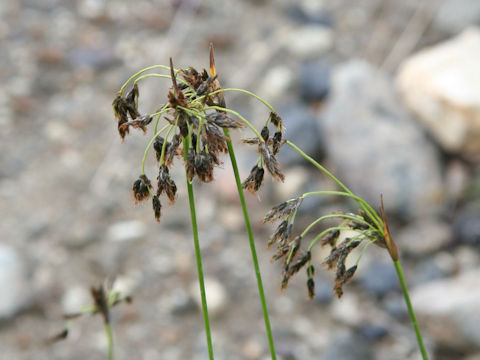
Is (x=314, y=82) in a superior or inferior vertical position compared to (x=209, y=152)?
superior

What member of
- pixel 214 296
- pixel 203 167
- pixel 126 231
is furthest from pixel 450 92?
pixel 203 167

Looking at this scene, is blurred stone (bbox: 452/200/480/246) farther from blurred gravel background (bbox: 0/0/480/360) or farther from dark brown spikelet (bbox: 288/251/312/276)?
dark brown spikelet (bbox: 288/251/312/276)

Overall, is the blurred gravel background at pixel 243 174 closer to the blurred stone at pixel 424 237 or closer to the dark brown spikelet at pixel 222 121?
the blurred stone at pixel 424 237

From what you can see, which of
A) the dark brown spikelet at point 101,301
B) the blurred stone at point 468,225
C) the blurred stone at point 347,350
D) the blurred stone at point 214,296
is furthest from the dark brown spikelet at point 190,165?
the blurred stone at point 468,225

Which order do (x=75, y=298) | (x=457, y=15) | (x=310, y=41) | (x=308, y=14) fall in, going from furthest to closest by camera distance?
(x=308, y=14) < (x=310, y=41) < (x=457, y=15) < (x=75, y=298)

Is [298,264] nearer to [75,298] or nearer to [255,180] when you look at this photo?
[255,180]

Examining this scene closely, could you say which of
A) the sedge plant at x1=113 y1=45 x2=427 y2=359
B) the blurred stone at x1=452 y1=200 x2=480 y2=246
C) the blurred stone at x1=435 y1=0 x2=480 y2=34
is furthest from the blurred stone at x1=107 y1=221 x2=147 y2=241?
the sedge plant at x1=113 y1=45 x2=427 y2=359

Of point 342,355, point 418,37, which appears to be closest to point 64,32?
point 418,37
